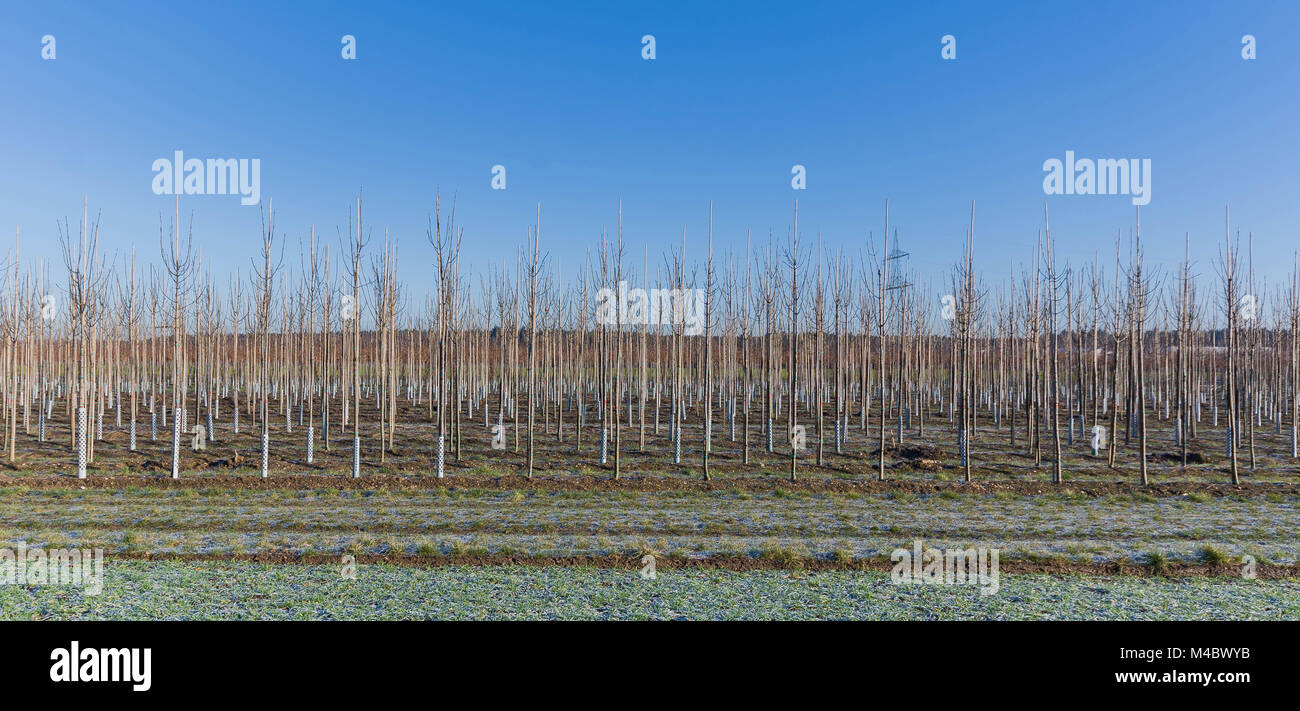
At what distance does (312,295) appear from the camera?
22.9 m

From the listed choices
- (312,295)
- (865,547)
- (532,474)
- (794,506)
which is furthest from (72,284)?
(865,547)

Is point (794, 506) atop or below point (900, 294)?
below

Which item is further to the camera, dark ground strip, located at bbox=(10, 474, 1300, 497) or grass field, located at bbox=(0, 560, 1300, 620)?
dark ground strip, located at bbox=(10, 474, 1300, 497)

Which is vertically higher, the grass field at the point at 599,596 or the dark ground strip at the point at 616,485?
the grass field at the point at 599,596

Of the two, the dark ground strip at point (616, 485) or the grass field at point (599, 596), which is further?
the dark ground strip at point (616, 485)

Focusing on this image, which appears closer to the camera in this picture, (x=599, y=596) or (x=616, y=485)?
(x=599, y=596)

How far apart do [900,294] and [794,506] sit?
15325mm

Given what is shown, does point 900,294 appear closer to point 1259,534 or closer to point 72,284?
point 1259,534

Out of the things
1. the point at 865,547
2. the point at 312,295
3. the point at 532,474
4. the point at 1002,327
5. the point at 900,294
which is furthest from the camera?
the point at 1002,327

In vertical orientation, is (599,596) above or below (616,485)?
above

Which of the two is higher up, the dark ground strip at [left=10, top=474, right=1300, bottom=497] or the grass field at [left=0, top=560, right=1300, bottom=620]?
the grass field at [left=0, top=560, right=1300, bottom=620]
